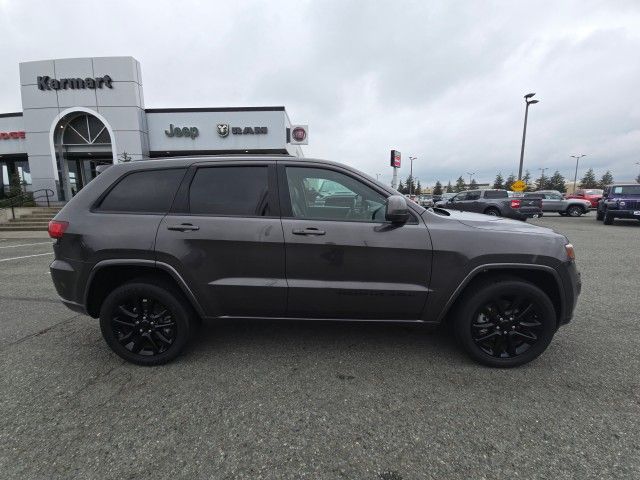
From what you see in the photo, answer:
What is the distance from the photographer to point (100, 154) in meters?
19.9

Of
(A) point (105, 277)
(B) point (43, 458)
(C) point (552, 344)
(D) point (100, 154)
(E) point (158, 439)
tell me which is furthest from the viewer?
(D) point (100, 154)

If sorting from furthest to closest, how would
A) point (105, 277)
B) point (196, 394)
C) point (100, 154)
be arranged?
point (100, 154) < point (105, 277) < point (196, 394)

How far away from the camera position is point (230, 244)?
109 inches

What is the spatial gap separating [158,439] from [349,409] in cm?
126

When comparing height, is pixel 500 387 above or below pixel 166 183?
below

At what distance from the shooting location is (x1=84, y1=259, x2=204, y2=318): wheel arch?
110 inches

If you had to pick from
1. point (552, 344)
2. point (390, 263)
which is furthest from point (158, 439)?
point (552, 344)

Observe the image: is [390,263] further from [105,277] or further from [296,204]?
[105,277]

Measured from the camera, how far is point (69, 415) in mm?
2322

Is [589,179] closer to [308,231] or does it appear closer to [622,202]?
[622,202]

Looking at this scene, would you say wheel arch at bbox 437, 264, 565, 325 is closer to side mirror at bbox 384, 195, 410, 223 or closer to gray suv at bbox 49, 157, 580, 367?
gray suv at bbox 49, 157, 580, 367

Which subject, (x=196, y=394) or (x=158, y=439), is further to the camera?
(x=196, y=394)

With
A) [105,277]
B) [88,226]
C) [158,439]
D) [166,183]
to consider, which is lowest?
[158,439]

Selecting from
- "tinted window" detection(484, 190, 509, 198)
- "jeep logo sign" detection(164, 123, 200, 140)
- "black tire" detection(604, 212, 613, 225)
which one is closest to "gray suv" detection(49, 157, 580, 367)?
"tinted window" detection(484, 190, 509, 198)
